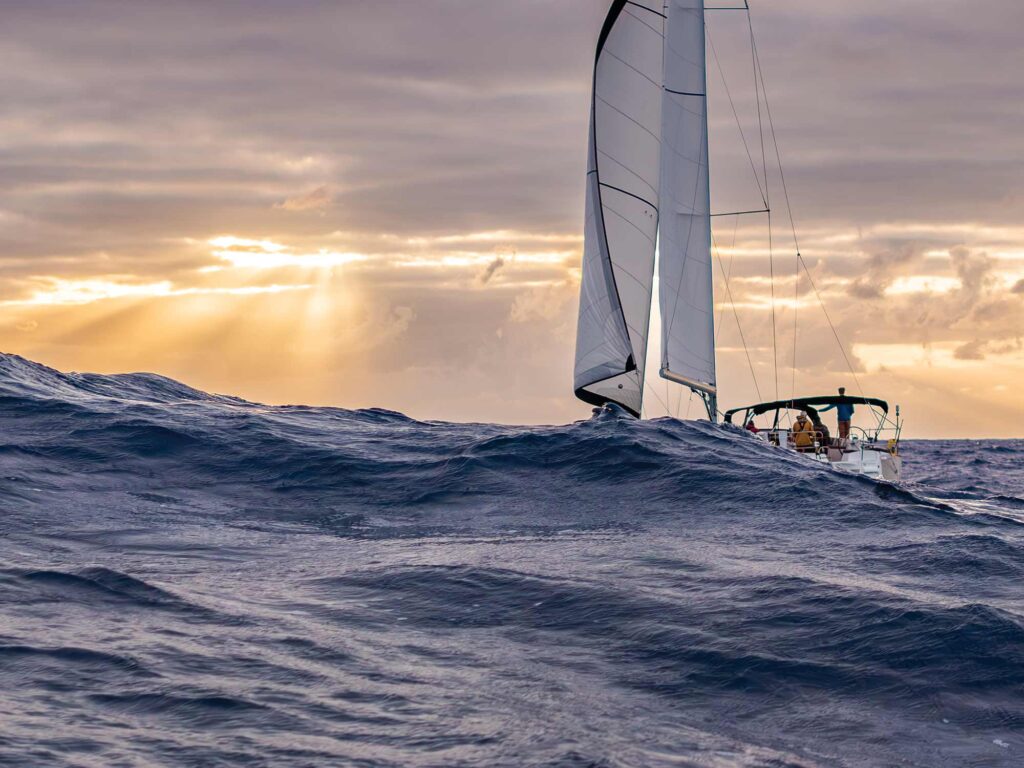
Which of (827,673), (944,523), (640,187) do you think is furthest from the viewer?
(640,187)

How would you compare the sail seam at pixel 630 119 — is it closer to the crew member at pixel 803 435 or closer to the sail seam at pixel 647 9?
the sail seam at pixel 647 9

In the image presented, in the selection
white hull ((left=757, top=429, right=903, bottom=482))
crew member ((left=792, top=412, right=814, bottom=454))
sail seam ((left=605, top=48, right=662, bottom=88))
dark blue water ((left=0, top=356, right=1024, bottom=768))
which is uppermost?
sail seam ((left=605, top=48, right=662, bottom=88))

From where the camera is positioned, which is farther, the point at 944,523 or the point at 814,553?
the point at 944,523

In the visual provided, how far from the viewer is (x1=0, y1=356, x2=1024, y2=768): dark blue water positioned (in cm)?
786

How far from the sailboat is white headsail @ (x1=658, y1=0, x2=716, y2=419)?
1.3 inches

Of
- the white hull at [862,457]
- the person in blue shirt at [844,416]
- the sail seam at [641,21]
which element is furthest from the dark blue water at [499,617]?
the sail seam at [641,21]

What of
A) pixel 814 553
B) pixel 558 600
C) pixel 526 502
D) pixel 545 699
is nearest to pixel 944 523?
pixel 814 553

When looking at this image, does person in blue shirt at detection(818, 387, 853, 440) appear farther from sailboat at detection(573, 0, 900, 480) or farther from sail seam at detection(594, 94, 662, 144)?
sail seam at detection(594, 94, 662, 144)

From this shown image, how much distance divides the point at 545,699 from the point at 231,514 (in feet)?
36.4

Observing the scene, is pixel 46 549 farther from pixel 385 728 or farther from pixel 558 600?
pixel 385 728

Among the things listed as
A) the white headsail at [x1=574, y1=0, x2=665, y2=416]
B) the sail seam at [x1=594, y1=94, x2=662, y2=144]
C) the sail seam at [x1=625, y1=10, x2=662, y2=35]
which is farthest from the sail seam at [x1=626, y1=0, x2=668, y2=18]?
the sail seam at [x1=594, y1=94, x2=662, y2=144]

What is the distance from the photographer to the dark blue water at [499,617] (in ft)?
25.8

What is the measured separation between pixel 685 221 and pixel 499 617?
87.0ft

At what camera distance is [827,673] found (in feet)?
31.9
